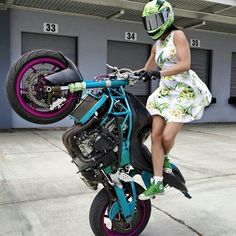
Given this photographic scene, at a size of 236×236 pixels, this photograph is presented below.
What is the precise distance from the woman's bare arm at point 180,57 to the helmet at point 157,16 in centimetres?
13

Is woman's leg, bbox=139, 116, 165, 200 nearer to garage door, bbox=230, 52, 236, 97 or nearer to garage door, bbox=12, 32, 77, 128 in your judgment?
garage door, bbox=12, 32, 77, 128

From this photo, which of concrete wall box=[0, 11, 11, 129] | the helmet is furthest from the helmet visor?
concrete wall box=[0, 11, 11, 129]

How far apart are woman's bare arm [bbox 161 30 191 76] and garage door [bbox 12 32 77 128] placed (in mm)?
7919

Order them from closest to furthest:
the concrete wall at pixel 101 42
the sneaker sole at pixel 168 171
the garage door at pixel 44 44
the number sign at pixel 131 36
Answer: the sneaker sole at pixel 168 171 → the concrete wall at pixel 101 42 → the garage door at pixel 44 44 → the number sign at pixel 131 36

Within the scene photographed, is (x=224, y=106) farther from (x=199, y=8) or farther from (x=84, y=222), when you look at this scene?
(x=84, y=222)

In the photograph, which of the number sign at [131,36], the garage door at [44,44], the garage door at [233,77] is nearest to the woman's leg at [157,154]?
the garage door at [44,44]

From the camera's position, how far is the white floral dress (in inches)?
104

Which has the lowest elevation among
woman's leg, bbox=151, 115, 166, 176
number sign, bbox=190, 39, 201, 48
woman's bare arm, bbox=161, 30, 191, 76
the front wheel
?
the front wheel

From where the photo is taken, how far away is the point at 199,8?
32.3ft

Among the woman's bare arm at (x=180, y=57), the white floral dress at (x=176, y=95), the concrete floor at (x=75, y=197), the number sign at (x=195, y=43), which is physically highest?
the number sign at (x=195, y=43)

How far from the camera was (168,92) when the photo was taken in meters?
2.74

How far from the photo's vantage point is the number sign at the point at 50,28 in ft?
32.4

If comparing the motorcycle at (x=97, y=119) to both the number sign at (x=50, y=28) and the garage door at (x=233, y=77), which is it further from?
the garage door at (x=233, y=77)

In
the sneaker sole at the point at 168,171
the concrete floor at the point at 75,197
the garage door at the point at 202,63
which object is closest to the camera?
the sneaker sole at the point at 168,171
